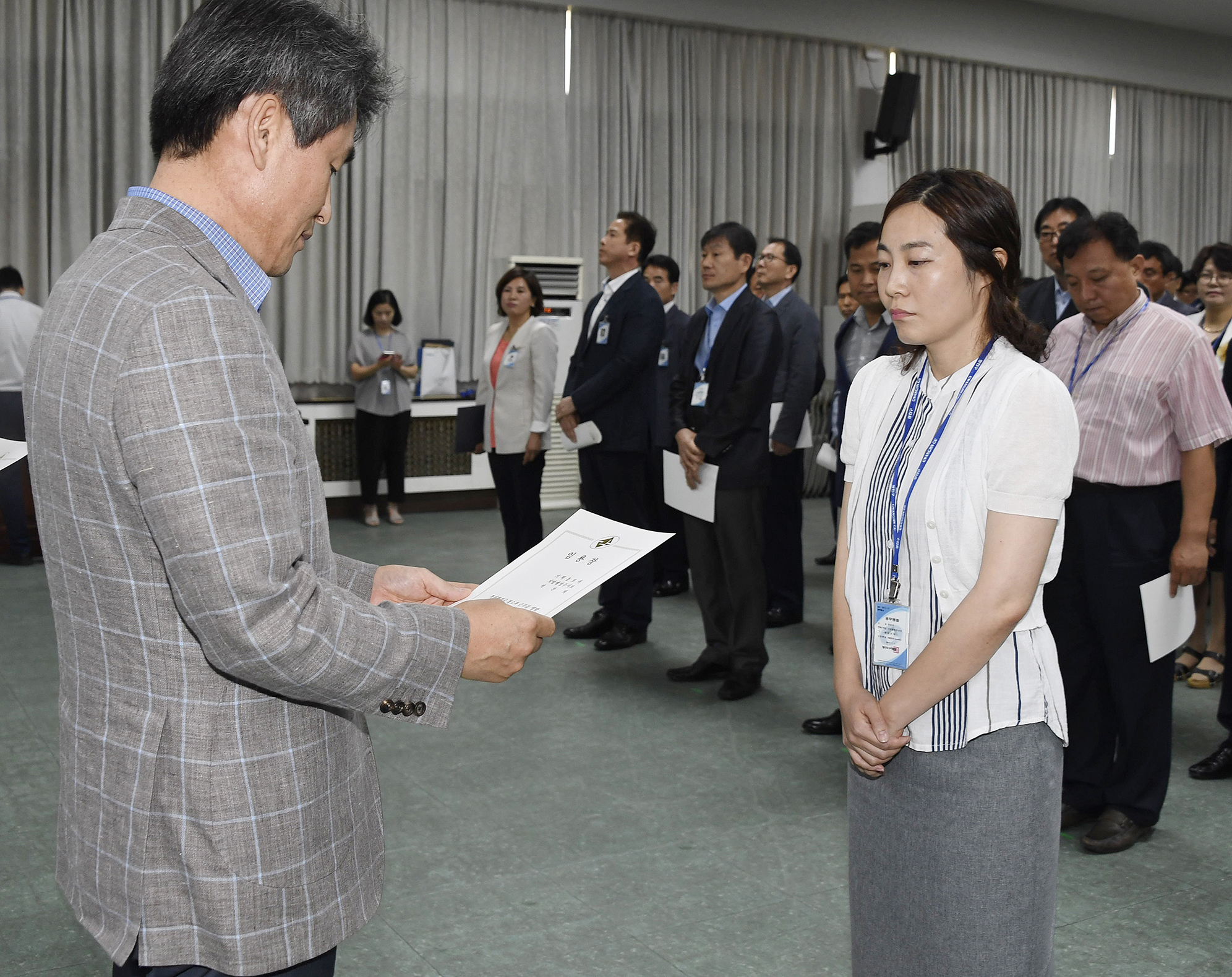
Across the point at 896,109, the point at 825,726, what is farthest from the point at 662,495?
the point at 896,109

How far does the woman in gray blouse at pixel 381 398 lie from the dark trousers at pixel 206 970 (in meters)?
6.47

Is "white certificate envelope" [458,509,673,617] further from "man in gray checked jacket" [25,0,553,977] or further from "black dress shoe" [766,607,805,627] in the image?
"black dress shoe" [766,607,805,627]

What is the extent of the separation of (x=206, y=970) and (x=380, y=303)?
677 cm

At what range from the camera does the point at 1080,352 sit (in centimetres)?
276

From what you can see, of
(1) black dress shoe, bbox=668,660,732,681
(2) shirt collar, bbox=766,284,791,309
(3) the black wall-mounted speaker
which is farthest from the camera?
(3) the black wall-mounted speaker

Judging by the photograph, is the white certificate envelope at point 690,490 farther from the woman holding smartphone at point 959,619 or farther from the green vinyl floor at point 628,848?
the woman holding smartphone at point 959,619

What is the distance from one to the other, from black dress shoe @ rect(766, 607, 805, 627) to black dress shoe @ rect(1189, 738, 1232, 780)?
2026mm

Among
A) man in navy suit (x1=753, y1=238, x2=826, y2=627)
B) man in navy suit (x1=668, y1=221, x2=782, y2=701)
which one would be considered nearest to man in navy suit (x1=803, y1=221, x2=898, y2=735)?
man in navy suit (x1=753, y1=238, x2=826, y2=627)

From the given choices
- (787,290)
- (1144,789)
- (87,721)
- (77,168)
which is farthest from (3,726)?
(77,168)

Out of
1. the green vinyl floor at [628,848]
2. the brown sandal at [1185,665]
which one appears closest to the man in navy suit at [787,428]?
the green vinyl floor at [628,848]

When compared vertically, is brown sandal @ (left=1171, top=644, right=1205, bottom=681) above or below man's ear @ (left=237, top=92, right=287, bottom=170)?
below

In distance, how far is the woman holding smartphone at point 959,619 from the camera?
4.59 ft

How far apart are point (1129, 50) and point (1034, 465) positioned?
10.5m

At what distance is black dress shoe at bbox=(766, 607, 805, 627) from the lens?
5031mm
